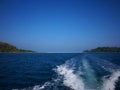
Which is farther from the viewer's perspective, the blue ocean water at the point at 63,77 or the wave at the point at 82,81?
the blue ocean water at the point at 63,77

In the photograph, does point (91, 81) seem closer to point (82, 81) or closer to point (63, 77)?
point (82, 81)

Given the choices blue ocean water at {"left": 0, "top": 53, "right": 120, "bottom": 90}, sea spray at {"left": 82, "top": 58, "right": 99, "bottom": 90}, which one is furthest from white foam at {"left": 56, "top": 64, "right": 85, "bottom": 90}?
sea spray at {"left": 82, "top": 58, "right": 99, "bottom": 90}

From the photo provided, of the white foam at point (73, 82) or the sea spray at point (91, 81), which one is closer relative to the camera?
the sea spray at point (91, 81)

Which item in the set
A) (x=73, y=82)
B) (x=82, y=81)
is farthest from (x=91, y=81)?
(x=73, y=82)

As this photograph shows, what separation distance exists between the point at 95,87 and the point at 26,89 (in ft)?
18.2

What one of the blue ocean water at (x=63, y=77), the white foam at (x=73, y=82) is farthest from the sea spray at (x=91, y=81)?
the white foam at (x=73, y=82)

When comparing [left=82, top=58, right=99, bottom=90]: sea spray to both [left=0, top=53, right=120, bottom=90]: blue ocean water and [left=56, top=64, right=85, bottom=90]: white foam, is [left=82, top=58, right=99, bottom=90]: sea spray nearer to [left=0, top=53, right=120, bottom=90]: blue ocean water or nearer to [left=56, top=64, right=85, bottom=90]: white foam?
[left=0, top=53, right=120, bottom=90]: blue ocean water

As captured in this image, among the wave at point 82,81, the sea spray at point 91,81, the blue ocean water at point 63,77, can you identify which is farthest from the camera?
the blue ocean water at point 63,77

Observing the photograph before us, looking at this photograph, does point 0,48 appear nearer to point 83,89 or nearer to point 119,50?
point 119,50

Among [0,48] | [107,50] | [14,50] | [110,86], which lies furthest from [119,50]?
[110,86]

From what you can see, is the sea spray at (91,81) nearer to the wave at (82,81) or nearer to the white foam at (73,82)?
the wave at (82,81)

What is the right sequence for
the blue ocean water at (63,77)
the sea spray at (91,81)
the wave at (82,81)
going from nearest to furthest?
the sea spray at (91,81)
the wave at (82,81)
the blue ocean water at (63,77)

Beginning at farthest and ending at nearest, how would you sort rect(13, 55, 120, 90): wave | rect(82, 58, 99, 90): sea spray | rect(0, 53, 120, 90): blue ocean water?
rect(0, 53, 120, 90): blue ocean water < rect(13, 55, 120, 90): wave < rect(82, 58, 99, 90): sea spray

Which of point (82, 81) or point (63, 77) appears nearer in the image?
point (82, 81)
